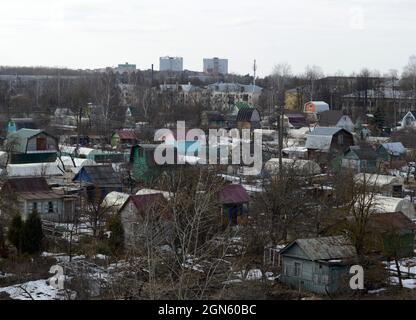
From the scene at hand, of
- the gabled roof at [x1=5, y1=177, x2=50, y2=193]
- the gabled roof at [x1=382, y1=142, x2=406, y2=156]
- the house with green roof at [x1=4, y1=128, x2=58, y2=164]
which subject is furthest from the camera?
the gabled roof at [x1=382, y1=142, x2=406, y2=156]

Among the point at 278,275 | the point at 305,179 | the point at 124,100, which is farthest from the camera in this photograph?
the point at 124,100

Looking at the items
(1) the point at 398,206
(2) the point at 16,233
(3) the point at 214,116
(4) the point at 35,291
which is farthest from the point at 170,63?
(4) the point at 35,291

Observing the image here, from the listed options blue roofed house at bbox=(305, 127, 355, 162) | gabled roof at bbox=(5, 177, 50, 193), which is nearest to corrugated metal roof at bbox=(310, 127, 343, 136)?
blue roofed house at bbox=(305, 127, 355, 162)

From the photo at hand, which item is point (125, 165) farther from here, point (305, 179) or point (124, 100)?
point (124, 100)

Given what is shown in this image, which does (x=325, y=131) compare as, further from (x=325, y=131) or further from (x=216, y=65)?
(x=216, y=65)

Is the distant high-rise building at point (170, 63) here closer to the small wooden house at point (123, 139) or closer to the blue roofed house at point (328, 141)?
the small wooden house at point (123, 139)

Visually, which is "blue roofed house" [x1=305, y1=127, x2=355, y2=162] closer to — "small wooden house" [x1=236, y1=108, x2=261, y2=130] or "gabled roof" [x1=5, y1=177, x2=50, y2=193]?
"small wooden house" [x1=236, y1=108, x2=261, y2=130]
